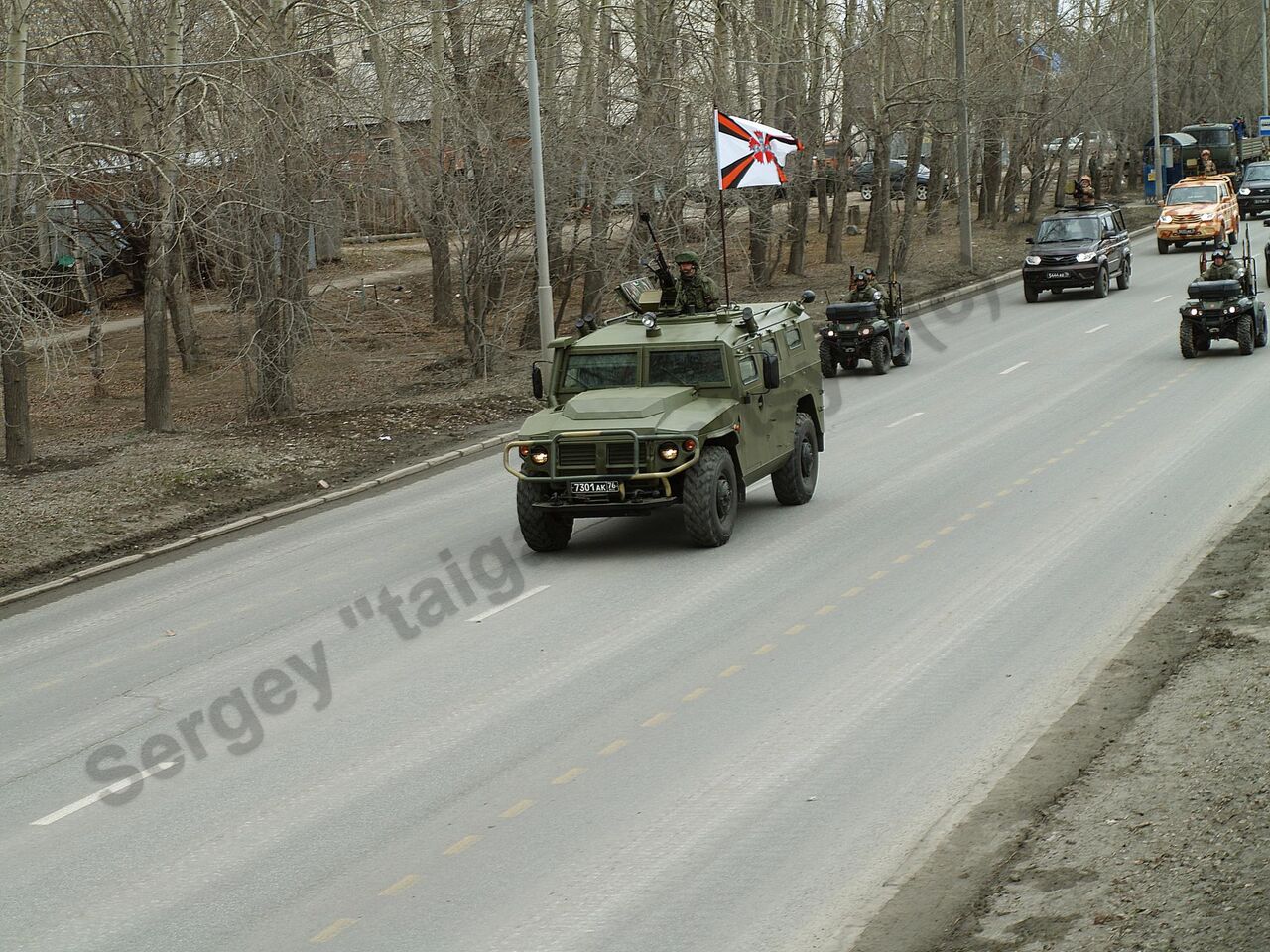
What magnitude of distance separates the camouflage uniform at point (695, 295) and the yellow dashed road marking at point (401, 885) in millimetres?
10816

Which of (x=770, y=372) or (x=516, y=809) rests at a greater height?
(x=770, y=372)

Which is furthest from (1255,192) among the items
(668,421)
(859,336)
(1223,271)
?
(668,421)

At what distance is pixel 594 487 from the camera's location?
1545 cm

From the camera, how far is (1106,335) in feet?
103

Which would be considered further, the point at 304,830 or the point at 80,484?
the point at 80,484

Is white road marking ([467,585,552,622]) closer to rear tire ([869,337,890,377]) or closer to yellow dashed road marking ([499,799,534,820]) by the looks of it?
yellow dashed road marking ([499,799,534,820])

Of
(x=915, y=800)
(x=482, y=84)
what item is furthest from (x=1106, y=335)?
(x=915, y=800)

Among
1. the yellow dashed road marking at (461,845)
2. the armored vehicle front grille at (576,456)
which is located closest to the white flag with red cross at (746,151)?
the armored vehicle front grille at (576,456)

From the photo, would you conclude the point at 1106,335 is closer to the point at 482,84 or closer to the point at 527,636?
the point at 482,84

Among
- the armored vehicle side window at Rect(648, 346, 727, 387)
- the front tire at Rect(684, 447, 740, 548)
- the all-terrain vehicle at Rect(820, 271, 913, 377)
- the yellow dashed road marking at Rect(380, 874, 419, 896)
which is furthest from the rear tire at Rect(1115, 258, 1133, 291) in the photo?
the yellow dashed road marking at Rect(380, 874, 419, 896)

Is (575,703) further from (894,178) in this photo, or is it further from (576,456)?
(894,178)

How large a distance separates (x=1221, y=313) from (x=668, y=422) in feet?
47.7

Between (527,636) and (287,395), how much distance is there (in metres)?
15.6

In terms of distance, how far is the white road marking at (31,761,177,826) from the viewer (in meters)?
9.69
